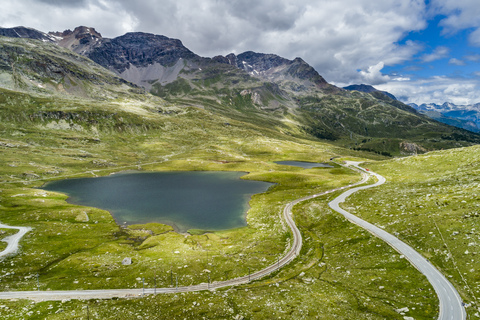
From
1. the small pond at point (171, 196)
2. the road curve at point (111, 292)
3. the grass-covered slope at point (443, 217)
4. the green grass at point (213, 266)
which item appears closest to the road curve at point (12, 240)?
the green grass at point (213, 266)

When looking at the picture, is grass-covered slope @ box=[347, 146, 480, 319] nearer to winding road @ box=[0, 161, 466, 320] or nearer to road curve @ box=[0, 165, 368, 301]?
winding road @ box=[0, 161, 466, 320]

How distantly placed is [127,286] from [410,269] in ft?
173

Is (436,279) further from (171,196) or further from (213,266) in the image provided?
(171,196)

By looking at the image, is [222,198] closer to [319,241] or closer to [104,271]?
[319,241]

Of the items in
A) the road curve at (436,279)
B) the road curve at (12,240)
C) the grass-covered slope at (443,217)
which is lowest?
the road curve at (12,240)

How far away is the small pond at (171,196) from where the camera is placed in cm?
8719

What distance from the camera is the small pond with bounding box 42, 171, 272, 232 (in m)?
87.2

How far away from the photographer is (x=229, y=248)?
2427 inches

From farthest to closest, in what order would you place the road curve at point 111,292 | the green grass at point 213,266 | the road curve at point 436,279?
the road curve at point 111,292, the green grass at point 213,266, the road curve at point 436,279

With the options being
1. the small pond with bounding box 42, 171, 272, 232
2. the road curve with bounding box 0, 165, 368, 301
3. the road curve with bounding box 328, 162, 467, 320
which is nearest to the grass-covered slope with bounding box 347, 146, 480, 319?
the road curve with bounding box 328, 162, 467, 320

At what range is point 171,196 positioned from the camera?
382ft

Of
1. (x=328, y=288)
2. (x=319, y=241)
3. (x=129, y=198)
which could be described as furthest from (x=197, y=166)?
(x=328, y=288)

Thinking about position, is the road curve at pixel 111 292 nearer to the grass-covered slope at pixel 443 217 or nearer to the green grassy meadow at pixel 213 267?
the green grassy meadow at pixel 213 267

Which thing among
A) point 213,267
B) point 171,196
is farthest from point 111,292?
point 171,196
